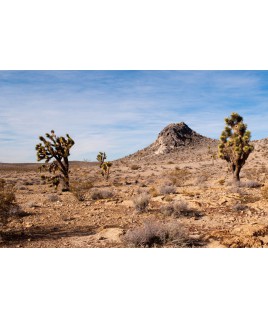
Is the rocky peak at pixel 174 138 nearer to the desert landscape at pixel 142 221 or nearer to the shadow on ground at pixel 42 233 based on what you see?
the desert landscape at pixel 142 221

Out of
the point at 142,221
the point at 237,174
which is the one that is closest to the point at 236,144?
the point at 237,174

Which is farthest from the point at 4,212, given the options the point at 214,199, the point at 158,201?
the point at 214,199

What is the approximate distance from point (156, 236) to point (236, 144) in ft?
41.5

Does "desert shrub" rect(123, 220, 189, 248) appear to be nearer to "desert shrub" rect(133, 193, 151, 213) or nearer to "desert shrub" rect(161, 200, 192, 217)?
"desert shrub" rect(161, 200, 192, 217)

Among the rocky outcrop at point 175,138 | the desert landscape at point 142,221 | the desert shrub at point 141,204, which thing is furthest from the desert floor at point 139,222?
the rocky outcrop at point 175,138

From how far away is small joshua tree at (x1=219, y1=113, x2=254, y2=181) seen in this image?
1844 centimetres

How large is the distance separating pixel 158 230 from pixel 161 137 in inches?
2823

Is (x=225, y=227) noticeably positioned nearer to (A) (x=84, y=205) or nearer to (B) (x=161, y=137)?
(A) (x=84, y=205)

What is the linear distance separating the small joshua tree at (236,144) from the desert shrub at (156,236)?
11914 mm

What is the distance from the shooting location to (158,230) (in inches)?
294

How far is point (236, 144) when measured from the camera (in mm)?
18531

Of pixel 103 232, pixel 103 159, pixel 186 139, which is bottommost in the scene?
pixel 103 232

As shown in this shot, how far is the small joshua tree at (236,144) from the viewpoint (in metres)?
18.4

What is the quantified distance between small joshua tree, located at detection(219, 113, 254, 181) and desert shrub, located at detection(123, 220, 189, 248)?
39.1 ft
